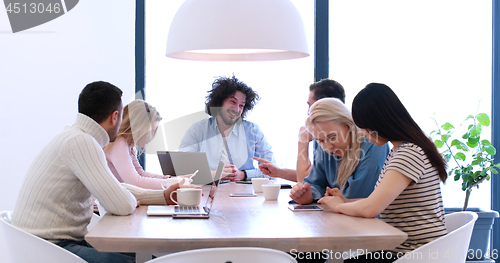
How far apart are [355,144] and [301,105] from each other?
1.63m

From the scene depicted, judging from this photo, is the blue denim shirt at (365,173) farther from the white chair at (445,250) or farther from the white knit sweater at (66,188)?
the white knit sweater at (66,188)

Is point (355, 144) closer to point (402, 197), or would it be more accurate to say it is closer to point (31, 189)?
point (402, 197)

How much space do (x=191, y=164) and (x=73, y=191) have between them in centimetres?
54

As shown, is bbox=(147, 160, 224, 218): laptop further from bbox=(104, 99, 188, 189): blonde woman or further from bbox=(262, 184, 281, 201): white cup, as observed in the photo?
bbox=(104, 99, 188, 189): blonde woman

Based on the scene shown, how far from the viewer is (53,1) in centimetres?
346

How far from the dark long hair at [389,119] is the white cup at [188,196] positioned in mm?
739

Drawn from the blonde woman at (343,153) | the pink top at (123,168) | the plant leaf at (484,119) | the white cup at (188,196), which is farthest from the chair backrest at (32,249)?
the plant leaf at (484,119)

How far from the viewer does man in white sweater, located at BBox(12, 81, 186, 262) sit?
5.65 feet

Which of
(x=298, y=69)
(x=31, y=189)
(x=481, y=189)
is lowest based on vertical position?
(x=481, y=189)

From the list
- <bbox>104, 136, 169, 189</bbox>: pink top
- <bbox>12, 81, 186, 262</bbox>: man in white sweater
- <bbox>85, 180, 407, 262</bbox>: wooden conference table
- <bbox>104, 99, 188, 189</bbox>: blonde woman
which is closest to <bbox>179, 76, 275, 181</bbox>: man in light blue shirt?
<bbox>104, 99, 188, 189</bbox>: blonde woman

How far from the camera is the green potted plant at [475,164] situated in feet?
11.2

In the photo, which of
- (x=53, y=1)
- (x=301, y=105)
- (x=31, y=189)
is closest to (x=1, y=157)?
(x=53, y=1)

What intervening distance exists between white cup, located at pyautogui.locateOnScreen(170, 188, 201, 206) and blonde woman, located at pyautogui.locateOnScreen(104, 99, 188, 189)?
531 millimetres

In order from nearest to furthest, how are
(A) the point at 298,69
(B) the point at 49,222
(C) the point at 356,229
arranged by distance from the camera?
(C) the point at 356,229 → (B) the point at 49,222 → (A) the point at 298,69
